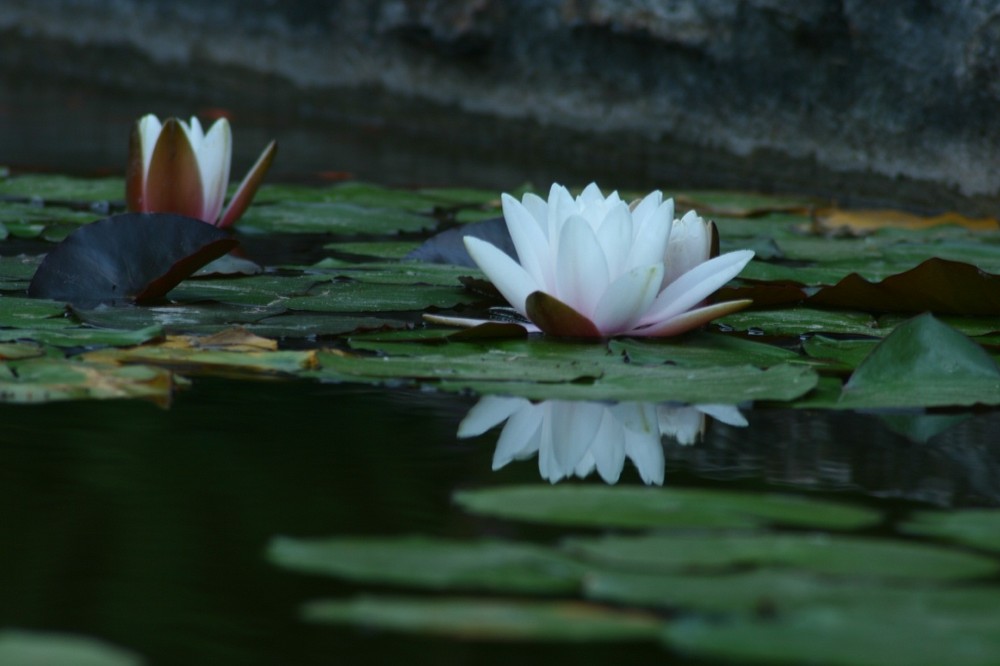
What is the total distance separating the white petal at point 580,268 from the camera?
1358mm

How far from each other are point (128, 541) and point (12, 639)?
7.3 inches

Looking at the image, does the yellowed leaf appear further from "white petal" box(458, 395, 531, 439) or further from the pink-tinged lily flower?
"white petal" box(458, 395, 531, 439)

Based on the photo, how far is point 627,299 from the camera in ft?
4.54

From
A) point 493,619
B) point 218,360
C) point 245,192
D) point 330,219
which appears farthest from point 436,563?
point 330,219

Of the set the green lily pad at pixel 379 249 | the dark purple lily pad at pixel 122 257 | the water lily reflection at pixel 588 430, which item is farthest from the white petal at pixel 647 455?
the green lily pad at pixel 379 249

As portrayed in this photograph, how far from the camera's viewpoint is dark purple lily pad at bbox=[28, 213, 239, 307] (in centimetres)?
154

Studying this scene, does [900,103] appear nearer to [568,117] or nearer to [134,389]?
[568,117]

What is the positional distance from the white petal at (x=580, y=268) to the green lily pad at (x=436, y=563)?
25.3 inches

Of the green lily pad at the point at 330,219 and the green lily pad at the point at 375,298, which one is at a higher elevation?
the green lily pad at the point at 330,219

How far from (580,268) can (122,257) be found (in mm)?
536

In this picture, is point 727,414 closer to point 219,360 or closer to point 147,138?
point 219,360

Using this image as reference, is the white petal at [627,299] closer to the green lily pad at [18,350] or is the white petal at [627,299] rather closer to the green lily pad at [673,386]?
the green lily pad at [673,386]

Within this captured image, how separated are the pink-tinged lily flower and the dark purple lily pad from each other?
35 centimetres

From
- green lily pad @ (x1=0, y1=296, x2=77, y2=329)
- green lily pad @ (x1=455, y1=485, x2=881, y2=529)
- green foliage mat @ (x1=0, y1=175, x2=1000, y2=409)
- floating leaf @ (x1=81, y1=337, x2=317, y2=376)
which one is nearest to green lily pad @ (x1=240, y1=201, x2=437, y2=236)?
green foliage mat @ (x1=0, y1=175, x2=1000, y2=409)
